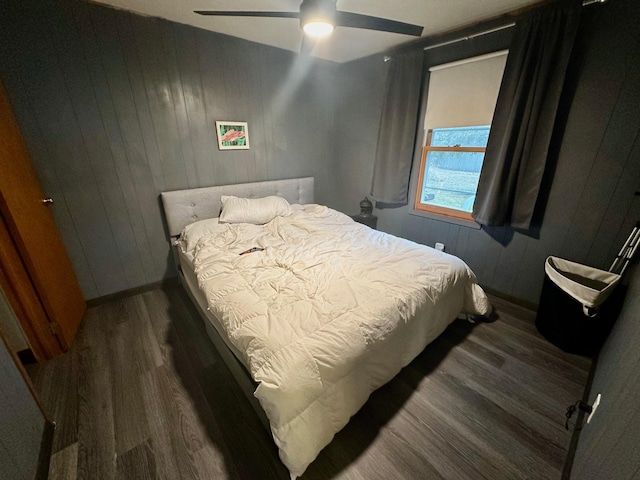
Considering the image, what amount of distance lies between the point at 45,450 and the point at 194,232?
157 centimetres

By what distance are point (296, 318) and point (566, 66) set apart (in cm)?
257

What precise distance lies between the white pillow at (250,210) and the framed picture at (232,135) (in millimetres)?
565

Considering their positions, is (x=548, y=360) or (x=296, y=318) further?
(x=548, y=360)

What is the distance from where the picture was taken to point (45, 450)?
122 centimetres

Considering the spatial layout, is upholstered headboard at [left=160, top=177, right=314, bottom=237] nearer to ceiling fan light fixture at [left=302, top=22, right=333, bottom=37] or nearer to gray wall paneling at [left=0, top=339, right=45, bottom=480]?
gray wall paneling at [left=0, top=339, right=45, bottom=480]

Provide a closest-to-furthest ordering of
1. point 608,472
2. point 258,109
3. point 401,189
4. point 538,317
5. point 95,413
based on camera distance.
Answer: point 608,472
point 95,413
point 538,317
point 258,109
point 401,189

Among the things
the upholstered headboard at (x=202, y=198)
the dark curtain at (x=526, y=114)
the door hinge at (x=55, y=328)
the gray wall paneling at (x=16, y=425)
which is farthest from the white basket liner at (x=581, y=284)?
the door hinge at (x=55, y=328)

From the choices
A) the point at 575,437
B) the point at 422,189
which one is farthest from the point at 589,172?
the point at 575,437

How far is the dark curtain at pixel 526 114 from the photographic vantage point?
182 cm

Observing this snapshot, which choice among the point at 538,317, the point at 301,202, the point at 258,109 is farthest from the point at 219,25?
the point at 538,317

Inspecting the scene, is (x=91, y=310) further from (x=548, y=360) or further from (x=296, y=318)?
(x=548, y=360)

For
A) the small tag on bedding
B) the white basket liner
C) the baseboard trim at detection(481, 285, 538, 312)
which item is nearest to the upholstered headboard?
the small tag on bedding

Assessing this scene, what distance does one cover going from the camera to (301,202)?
135 inches

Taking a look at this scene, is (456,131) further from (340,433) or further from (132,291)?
(132,291)
